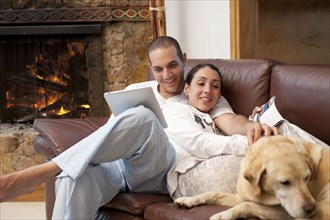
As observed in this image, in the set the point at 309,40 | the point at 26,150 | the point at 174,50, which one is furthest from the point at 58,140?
the point at 309,40

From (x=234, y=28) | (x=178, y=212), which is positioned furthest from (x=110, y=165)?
(x=234, y=28)

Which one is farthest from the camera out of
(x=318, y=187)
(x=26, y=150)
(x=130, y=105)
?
(x=26, y=150)

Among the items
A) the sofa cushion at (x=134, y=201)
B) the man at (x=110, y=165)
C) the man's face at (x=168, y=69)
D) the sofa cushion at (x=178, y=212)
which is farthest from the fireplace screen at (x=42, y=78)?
the sofa cushion at (x=178, y=212)

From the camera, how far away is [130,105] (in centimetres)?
226

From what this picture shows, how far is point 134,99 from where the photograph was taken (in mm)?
2232

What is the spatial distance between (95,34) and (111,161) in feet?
5.89

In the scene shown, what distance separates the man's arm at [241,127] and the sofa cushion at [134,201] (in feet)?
1.34

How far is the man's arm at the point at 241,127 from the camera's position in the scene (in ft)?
6.61

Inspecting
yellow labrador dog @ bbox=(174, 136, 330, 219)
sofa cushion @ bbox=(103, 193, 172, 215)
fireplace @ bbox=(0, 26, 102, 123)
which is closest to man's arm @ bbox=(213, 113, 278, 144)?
yellow labrador dog @ bbox=(174, 136, 330, 219)

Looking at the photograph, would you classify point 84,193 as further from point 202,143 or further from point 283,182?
point 283,182

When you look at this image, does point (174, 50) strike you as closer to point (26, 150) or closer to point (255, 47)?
point (255, 47)

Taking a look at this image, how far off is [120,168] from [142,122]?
31 centimetres

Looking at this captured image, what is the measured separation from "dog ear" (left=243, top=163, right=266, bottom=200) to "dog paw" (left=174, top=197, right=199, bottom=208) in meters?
0.27

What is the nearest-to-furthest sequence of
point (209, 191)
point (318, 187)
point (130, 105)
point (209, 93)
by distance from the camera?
point (318, 187)
point (209, 191)
point (130, 105)
point (209, 93)
